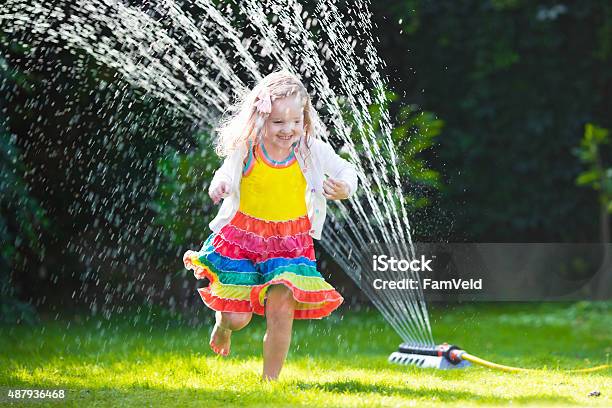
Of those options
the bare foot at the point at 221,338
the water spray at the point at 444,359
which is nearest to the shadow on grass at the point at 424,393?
the bare foot at the point at 221,338

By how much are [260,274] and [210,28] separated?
2.54 m

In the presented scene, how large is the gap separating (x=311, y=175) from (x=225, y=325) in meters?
0.61

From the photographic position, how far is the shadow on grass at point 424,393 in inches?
119

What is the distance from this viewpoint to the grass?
120 inches

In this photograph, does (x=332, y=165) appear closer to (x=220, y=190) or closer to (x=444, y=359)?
(x=220, y=190)

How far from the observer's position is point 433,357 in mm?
3865

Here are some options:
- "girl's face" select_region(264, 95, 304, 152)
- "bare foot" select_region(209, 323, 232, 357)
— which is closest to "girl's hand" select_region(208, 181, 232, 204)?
"girl's face" select_region(264, 95, 304, 152)

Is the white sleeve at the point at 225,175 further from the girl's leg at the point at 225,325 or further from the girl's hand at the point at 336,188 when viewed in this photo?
the girl's leg at the point at 225,325

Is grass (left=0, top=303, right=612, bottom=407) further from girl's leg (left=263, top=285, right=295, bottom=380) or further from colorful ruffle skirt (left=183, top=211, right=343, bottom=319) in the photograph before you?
colorful ruffle skirt (left=183, top=211, right=343, bottom=319)

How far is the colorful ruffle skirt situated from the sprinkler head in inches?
31.6

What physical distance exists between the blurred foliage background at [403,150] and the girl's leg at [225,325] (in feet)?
5.83

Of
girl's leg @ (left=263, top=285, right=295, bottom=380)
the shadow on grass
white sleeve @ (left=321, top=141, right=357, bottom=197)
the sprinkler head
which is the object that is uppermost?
white sleeve @ (left=321, top=141, right=357, bottom=197)

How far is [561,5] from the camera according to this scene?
737 cm

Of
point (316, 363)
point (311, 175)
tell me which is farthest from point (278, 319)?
point (316, 363)
